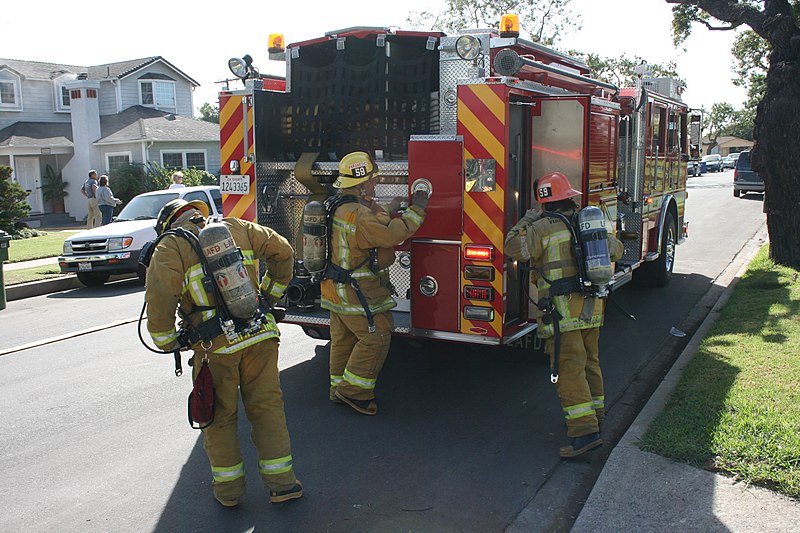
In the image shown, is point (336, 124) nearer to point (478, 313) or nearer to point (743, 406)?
point (478, 313)

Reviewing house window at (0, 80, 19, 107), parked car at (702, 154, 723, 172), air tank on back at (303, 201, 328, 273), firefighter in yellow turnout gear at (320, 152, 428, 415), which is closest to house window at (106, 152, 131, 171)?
house window at (0, 80, 19, 107)

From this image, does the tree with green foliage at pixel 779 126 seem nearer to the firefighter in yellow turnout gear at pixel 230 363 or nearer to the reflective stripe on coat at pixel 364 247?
the reflective stripe on coat at pixel 364 247

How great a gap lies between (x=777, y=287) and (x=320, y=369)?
5971mm

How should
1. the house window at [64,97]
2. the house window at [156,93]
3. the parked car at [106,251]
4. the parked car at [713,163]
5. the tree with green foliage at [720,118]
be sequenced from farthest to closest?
the tree with green foliage at [720,118] → the parked car at [713,163] → the house window at [156,93] → the house window at [64,97] → the parked car at [106,251]

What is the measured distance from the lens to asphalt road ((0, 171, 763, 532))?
13.4 feet

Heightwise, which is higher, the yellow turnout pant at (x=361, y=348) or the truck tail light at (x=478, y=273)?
the truck tail light at (x=478, y=273)

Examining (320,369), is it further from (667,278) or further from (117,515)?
(667,278)

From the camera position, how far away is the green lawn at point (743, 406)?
4.21 metres

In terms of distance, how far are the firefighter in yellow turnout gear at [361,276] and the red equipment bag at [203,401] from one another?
1.60m

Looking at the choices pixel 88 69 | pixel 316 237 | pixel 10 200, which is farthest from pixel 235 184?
pixel 88 69

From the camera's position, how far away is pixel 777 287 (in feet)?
30.2

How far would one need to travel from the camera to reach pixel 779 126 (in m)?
10.4

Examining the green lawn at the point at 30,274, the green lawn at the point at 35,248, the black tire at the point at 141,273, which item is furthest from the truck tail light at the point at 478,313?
the green lawn at the point at 35,248

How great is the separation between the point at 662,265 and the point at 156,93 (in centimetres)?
2557
